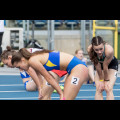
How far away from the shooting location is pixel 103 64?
5477mm

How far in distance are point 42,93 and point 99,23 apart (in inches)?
457

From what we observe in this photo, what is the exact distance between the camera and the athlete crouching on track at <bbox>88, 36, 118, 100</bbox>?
5.14 m

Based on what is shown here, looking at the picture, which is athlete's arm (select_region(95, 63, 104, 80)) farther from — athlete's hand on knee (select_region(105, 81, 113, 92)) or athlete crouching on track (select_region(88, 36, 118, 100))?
athlete's hand on knee (select_region(105, 81, 113, 92))

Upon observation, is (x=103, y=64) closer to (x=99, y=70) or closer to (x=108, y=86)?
(x=99, y=70)

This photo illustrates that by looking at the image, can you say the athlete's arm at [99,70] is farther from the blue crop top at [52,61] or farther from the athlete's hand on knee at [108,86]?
the blue crop top at [52,61]

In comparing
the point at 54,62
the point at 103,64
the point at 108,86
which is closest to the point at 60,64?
the point at 54,62

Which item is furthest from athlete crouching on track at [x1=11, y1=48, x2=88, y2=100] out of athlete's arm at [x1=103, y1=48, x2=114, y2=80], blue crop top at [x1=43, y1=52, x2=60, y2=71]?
athlete's arm at [x1=103, y1=48, x2=114, y2=80]

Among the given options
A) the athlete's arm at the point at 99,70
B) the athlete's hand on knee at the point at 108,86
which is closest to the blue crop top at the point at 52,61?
the athlete's arm at the point at 99,70

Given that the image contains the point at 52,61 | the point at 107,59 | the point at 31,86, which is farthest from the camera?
the point at 31,86

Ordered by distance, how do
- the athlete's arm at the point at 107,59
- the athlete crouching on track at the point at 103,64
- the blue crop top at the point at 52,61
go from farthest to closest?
1. the athlete's arm at the point at 107,59
2. the athlete crouching on track at the point at 103,64
3. the blue crop top at the point at 52,61

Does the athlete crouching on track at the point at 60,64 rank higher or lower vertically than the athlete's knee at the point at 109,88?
higher

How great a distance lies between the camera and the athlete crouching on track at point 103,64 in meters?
5.14
